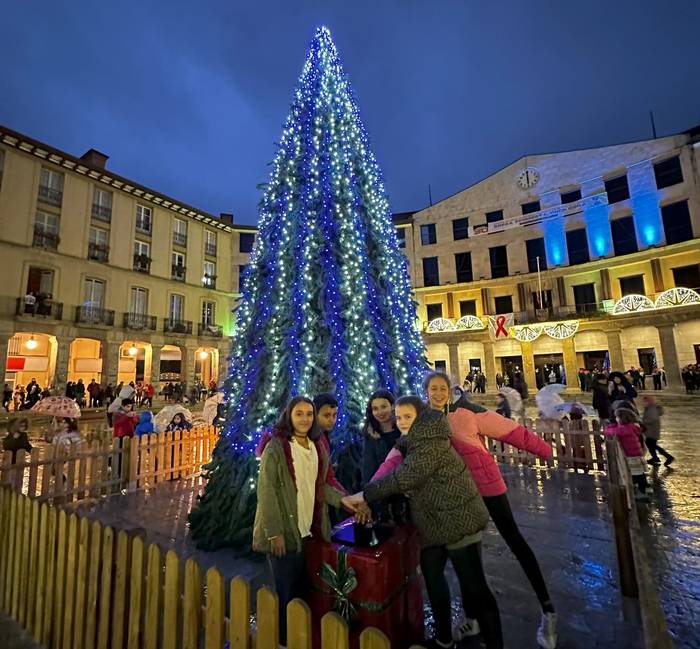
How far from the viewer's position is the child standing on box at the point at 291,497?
2471mm

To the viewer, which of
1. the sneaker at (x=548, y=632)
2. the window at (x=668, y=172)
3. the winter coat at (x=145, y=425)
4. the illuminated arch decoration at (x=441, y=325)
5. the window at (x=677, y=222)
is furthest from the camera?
the illuminated arch decoration at (x=441, y=325)

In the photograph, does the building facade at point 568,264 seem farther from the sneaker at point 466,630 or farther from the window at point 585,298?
the sneaker at point 466,630

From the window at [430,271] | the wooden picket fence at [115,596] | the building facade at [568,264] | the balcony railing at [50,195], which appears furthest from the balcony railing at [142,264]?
the wooden picket fence at [115,596]

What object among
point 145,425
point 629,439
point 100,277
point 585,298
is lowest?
point 629,439

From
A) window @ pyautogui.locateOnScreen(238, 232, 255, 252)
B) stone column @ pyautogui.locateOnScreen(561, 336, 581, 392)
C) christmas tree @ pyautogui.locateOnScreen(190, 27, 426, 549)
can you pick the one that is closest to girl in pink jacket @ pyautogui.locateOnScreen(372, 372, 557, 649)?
christmas tree @ pyautogui.locateOnScreen(190, 27, 426, 549)

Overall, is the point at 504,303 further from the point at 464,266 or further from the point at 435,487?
the point at 435,487

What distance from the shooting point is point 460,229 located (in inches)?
1249

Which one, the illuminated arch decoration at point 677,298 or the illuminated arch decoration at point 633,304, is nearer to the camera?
the illuminated arch decoration at point 677,298

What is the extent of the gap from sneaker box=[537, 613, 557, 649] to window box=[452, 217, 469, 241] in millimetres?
31264

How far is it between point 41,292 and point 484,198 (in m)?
32.8

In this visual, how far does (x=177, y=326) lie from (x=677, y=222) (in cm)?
3607

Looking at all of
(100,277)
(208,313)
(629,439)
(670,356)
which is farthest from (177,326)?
(670,356)

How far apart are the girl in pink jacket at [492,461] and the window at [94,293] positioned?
29.0 metres

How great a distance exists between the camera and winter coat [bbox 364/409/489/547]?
91.1 inches
